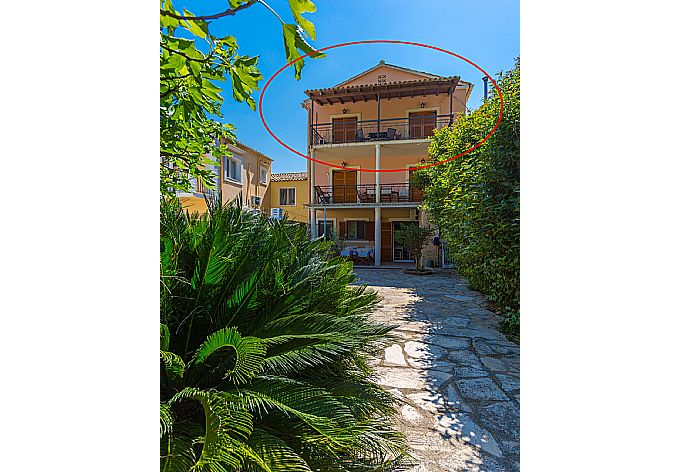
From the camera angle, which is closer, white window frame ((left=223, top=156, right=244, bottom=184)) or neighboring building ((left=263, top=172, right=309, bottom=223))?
white window frame ((left=223, top=156, right=244, bottom=184))

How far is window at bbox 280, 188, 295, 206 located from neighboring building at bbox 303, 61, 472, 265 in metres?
3.88

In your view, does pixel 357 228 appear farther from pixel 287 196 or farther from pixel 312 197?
pixel 287 196

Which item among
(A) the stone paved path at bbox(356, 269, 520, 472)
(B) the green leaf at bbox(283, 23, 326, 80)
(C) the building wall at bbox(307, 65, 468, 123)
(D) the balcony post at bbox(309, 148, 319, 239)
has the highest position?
(C) the building wall at bbox(307, 65, 468, 123)

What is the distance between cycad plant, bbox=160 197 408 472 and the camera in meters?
0.94

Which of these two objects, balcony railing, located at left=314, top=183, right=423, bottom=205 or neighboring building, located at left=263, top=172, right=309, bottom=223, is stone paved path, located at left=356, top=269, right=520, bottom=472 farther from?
neighboring building, located at left=263, top=172, right=309, bottom=223

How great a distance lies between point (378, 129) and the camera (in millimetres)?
11617

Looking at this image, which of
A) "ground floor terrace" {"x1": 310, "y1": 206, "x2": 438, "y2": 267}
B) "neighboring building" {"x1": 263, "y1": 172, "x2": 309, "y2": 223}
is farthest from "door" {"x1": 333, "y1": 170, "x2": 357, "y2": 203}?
"neighboring building" {"x1": 263, "y1": 172, "x2": 309, "y2": 223}

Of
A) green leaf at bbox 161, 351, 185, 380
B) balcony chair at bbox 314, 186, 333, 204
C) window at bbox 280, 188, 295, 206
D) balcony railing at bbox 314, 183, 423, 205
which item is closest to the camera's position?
green leaf at bbox 161, 351, 185, 380

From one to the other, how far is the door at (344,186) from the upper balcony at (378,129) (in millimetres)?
1362

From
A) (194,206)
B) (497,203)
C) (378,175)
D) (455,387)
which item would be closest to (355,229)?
(378,175)

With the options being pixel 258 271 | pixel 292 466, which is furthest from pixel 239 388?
pixel 258 271

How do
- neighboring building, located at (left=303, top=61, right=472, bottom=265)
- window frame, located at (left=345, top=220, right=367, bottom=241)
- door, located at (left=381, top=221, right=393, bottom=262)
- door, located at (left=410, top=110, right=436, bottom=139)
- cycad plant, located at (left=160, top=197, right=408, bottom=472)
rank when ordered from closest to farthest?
cycad plant, located at (left=160, top=197, right=408, bottom=472) < neighboring building, located at (left=303, top=61, right=472, bottom=265) < door, located at (left=410, top=110, right=436, bottom=139) < door, located at (left=381, top=221, right=393, bottom=262) < window frame, located at (left=345, top=220, right=367, bottom=241)
